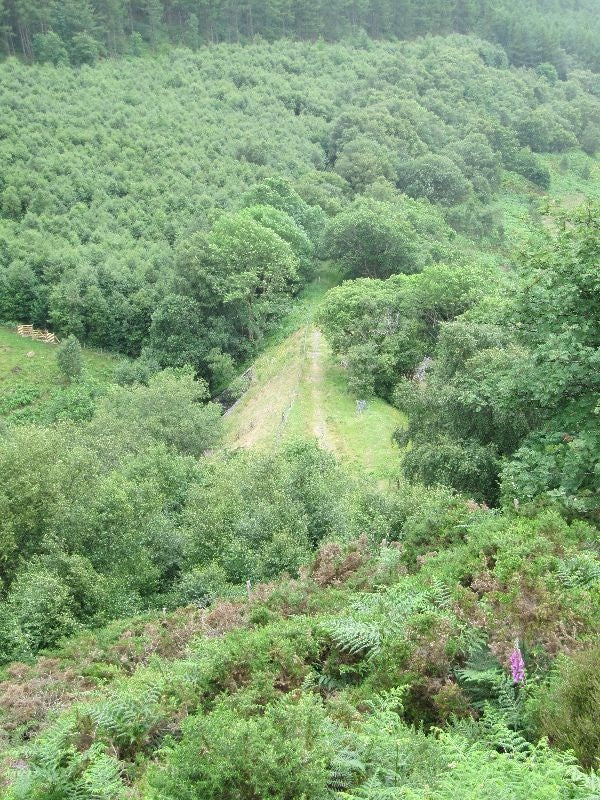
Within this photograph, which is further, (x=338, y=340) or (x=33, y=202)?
(x=33, y=202)

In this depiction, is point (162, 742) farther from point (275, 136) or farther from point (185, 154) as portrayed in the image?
point (275, 136)

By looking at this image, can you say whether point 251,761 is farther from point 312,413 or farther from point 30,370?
point 30,370

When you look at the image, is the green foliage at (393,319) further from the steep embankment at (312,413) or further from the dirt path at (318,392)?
the dirt path at (318,392)

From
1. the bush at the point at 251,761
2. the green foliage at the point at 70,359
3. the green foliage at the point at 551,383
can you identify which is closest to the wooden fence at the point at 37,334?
the green foliage at the point at 70,359

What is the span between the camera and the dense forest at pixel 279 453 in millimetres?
6039

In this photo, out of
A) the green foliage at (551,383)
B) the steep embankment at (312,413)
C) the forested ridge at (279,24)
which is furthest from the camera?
the forested ridge at (279,24)

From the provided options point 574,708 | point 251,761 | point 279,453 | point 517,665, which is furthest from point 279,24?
point 251,761

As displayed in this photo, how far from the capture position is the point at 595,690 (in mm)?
5148

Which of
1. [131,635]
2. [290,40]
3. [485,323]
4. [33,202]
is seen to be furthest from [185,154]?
[131,635]

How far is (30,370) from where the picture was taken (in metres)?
44.5

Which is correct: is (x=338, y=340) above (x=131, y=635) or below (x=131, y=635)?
below

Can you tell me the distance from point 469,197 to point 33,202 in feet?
135

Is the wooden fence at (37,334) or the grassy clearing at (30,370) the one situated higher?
the wooden fence at (37,334)

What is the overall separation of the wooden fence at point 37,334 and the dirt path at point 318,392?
2004 cm
